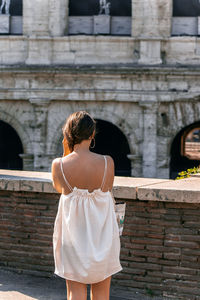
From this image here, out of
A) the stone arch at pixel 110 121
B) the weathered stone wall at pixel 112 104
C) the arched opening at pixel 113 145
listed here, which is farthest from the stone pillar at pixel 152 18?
the arched opening at pixel 113 145

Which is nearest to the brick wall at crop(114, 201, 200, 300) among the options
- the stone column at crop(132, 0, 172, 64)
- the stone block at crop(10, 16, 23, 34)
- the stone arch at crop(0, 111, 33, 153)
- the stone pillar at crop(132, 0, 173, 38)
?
the stone column at crop(132, 0, 172, 64)

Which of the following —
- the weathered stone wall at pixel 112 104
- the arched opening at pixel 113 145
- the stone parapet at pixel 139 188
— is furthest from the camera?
the arched opening at pixel 113 145

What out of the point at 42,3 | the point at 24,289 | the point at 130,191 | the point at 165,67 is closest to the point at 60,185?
the point at 130,191

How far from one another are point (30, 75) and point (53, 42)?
1123 mm

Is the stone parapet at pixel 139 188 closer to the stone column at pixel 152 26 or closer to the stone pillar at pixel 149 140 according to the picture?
the stone pillar at pixel 149 140

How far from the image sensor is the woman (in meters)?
3.78

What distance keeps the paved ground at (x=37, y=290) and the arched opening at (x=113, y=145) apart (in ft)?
43.5

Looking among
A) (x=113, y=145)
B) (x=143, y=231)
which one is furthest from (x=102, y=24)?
(x=143, y=231)

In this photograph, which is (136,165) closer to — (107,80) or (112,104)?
(112,104)

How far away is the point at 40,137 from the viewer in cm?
1516

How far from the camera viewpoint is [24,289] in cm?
528

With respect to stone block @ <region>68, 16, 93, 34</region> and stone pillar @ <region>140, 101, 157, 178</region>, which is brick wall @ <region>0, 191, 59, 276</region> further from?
stone block @ <region>68, 16, 93, 34</region>

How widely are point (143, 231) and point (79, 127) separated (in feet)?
6.02

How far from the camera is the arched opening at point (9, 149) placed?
1873cm
